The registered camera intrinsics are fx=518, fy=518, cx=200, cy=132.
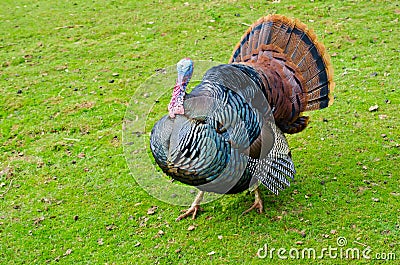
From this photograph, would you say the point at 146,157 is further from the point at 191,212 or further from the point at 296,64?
the point at 296,64

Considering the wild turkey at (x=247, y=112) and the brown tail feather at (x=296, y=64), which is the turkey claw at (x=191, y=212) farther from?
the brown tail feather at (x=296, y=64)

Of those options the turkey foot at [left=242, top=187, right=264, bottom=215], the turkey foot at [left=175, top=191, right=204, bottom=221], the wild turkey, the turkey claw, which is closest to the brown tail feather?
the wild turkey

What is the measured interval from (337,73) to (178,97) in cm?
424

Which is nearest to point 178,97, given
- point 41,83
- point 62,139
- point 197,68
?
point 197,68

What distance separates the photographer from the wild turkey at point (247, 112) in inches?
195

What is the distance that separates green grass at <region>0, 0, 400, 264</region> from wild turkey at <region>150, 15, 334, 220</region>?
564mm

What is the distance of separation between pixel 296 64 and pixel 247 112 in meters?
1.14

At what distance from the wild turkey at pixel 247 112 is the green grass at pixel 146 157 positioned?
22.2 inches

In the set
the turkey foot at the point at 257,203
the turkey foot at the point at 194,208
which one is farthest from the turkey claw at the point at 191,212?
the turkey foot at the point at 257,203

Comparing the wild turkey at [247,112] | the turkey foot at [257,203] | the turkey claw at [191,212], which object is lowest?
the turkey claw at [191,212]

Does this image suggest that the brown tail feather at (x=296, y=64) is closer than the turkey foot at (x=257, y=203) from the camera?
No

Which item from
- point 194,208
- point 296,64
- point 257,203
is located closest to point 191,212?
point 194,208

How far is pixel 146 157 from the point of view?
7051mm

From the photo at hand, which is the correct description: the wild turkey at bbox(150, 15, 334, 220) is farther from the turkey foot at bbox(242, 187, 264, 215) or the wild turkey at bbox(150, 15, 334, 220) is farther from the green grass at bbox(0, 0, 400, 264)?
the green grass at bbox(0, 0, 400, 264)
